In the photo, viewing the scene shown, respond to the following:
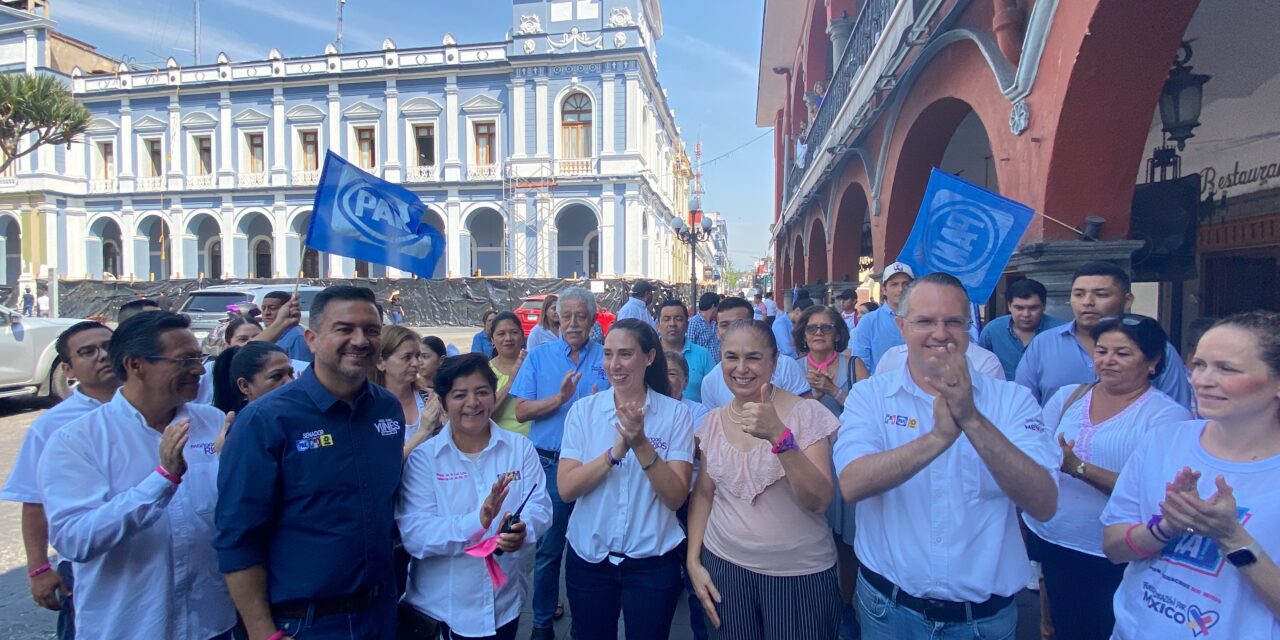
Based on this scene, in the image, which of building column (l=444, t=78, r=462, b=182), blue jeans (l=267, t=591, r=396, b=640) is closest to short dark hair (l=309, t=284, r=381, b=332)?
blue jeans (l=267, t=591, r=396, b=640)

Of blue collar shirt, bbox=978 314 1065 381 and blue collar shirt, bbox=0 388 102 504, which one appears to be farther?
blue collar shirt, bbox=978 314 1065 381

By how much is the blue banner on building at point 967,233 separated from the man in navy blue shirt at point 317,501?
3.24m

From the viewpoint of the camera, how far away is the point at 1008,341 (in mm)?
4410

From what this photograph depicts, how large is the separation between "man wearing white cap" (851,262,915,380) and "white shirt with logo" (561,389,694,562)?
2.69 meters

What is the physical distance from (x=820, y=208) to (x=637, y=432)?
12986 mm

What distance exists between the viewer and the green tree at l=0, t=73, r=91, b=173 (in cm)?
1862

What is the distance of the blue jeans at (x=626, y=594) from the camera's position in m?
2.77

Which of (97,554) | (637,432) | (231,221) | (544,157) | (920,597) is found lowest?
(920,597)

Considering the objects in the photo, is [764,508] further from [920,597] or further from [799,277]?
[799,277]

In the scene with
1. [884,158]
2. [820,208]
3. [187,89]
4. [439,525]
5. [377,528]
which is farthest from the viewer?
[187,89]

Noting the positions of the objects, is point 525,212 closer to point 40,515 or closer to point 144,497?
point 40,515

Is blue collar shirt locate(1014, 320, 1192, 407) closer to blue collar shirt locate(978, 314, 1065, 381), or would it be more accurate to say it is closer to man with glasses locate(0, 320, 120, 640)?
blue collar shirt locate(978, 314, 1065, 381)

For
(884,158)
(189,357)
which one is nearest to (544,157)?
(884,158)

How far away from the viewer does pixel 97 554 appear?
214 centimetres
